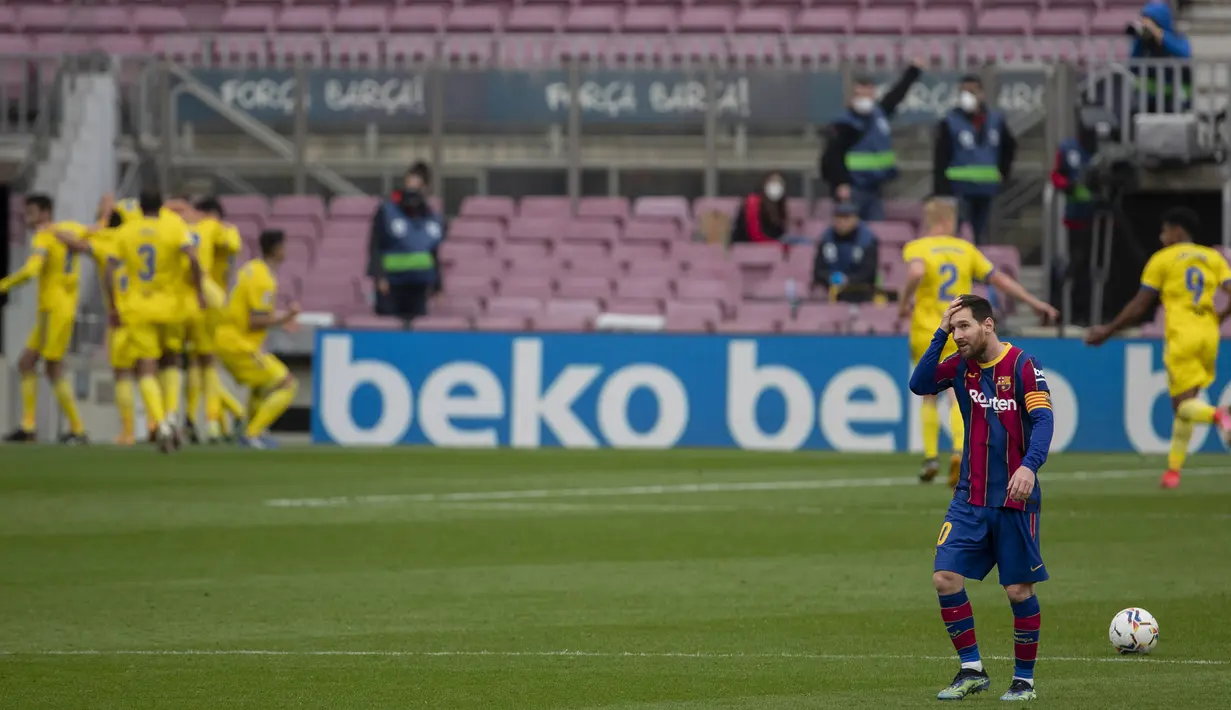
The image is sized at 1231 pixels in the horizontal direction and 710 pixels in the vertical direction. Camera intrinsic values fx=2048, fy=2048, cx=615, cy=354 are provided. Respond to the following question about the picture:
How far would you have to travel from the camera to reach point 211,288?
768 inches

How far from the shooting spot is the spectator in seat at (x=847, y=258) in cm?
2041

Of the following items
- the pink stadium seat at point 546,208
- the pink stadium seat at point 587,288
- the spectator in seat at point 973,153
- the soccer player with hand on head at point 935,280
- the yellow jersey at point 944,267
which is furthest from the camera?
the pink stadium seat at point 546,208

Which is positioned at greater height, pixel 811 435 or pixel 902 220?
pixel 902 220

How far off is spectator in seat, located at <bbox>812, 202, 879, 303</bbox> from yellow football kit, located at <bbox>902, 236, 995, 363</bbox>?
5.26m

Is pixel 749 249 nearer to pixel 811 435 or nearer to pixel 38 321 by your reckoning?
pixel 811 435

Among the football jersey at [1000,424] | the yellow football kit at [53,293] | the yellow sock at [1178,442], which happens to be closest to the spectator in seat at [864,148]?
the yellow sock at [1178,442]

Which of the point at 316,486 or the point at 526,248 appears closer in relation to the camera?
the point at 316,486

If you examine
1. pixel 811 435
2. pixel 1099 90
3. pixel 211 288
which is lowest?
pixel 811 435

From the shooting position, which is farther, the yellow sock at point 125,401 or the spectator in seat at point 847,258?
the spectator in seat at point 847,258

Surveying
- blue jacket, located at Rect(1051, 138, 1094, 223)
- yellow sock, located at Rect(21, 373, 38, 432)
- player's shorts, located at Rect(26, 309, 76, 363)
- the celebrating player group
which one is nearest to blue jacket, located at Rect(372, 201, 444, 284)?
the celebrating player group

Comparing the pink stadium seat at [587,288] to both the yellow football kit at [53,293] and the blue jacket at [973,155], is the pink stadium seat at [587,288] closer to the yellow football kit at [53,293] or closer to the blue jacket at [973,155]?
the blue jacket at [973,155]

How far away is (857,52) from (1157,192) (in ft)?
13.7

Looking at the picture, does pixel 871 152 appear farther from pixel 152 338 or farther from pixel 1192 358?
pixel 152 338

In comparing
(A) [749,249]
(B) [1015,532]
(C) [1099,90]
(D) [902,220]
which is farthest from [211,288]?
(B) [1015,532]
